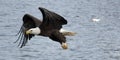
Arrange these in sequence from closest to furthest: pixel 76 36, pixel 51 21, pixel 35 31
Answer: pixel 35 31
pixel 51 21
pixel 76 36

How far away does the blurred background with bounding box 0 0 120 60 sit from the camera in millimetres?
31812

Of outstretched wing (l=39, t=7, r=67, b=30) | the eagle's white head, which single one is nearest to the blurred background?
outstretched wing (l=39, t=7, r=67, b=30)

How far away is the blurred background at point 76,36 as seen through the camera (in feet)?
104

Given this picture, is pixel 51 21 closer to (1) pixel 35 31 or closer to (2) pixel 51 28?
(2) pixel 51 28

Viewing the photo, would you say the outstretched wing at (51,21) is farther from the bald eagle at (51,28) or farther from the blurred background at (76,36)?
the blurred background at (76,36)

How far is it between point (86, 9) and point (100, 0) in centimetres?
1291

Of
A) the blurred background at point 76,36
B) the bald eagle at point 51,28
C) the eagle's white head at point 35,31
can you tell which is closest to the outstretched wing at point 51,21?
the bald eagle at point 51,28

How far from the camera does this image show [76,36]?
38000 millimetres

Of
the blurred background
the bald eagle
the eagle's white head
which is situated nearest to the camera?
the bald eagle

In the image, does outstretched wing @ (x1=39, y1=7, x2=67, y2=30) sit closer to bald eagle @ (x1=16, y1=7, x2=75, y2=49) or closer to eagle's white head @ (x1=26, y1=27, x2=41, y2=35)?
bald eagle @ (x1=16, y1=7, x2=75, y2=49)

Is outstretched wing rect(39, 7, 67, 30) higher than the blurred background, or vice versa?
outstretched wing rect(39, 7, 67, 30)

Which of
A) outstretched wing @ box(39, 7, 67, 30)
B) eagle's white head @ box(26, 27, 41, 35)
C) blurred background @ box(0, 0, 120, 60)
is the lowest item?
blurred background @ box(0, 0, 120, 60)

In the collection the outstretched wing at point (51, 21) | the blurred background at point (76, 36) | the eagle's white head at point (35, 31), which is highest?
the outstretched wing at point (51, 21)

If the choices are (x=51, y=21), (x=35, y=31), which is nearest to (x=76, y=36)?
(x=51, y=21)
